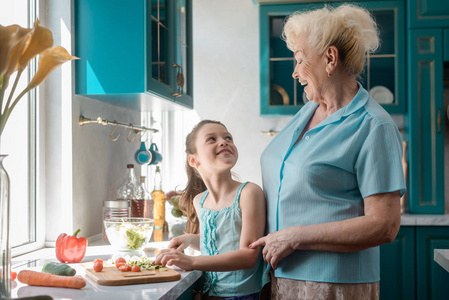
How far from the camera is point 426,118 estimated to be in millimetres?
3371

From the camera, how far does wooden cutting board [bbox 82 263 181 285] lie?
1.43 metres

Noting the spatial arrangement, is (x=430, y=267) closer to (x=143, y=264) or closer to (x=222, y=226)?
(x=222, y=226)

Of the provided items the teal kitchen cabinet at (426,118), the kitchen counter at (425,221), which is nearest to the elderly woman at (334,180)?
the kitchen counter at (425,221)

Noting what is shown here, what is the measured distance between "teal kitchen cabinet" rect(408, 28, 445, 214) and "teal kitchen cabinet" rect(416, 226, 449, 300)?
193mm

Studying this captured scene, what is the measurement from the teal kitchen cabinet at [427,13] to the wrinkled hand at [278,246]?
2.38 meters

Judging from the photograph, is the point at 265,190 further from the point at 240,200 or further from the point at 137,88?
the point at 137,88

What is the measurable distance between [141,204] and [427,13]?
2.17 meters

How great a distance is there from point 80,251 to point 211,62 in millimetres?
2440

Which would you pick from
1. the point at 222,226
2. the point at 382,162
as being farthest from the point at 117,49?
the point at 382,162

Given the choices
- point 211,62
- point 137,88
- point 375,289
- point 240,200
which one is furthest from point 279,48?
point 375,289

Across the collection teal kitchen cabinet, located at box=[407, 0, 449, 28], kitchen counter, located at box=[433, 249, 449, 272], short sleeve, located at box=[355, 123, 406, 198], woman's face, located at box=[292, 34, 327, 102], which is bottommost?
kitchen counter, located at box=[433, 249, 449, 272]

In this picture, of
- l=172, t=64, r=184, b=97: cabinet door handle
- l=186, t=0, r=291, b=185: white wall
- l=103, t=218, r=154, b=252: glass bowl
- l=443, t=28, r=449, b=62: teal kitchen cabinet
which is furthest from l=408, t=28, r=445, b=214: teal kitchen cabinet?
l=103, t=218, r=154, b=252: glass bowl

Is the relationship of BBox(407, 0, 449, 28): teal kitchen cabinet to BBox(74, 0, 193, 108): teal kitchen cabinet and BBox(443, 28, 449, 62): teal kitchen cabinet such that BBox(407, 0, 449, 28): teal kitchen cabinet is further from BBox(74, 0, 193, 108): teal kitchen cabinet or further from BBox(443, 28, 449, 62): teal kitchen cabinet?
BBox(74, 0, 193, 108): teal kitchen cabinet

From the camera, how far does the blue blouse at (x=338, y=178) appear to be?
136 cm
